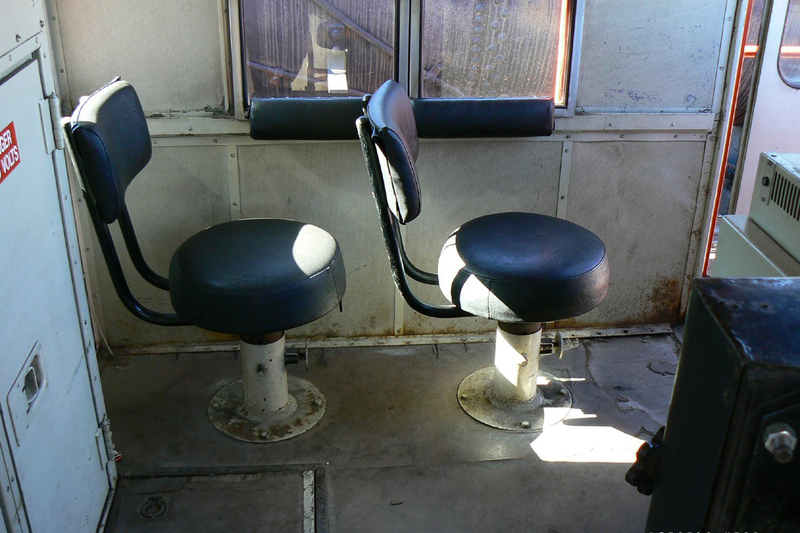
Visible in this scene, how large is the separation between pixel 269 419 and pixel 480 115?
1210mm

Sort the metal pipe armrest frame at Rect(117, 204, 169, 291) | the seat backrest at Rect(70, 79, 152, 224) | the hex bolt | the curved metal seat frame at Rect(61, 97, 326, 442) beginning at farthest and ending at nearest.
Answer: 1. the curved metal seat frame at Rect(61, 97, 326, 442)
2. the metal pipe armrest frame at Rect(117, 204, 169, 291)
3. the seat backrest at Rect(70, 79, 152, 224)
4. the hex bolt

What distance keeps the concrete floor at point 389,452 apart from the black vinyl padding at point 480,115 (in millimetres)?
856

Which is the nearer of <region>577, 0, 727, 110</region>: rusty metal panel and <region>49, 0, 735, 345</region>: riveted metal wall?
<region>49, 0, 735, 345</region>: riveted metal wall

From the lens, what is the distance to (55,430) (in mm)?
1773

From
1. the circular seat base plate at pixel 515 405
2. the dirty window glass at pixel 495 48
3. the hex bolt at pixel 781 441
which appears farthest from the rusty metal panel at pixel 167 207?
the hex bolt at pixel 781 441

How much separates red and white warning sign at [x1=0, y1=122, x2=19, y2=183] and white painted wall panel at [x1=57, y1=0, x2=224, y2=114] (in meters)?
1.02

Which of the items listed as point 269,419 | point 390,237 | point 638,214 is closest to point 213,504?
point 269,419

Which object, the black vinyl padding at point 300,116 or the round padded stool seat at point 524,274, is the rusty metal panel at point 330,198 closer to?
the black vinyl padding at point 300,116

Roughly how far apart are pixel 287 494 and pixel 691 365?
1507mm

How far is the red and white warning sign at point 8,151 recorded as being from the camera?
1.52 m

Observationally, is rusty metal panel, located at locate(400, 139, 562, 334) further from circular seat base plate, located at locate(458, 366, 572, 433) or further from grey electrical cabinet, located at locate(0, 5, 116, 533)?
grey electrical cabinet, located at locate(0, 5, 116, 533)

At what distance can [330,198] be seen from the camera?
2.79 meters

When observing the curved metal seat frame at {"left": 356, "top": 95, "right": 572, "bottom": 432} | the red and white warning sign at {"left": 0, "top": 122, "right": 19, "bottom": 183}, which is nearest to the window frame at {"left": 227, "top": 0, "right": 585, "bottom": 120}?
the curved metal seat frame at {"left": 356, "top": 95, "right": 572, "bottom": 432}

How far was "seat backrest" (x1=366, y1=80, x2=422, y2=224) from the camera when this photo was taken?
1.96m
